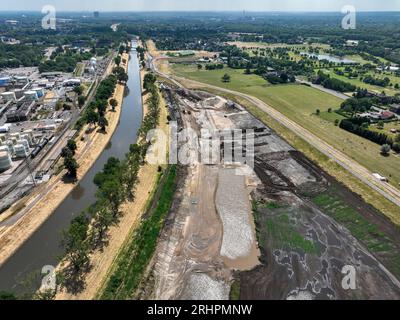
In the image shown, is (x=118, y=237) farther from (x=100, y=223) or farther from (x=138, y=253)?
(x=138, y=253)

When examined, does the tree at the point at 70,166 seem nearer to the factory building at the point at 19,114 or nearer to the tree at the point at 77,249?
the tree at the point at 77,249

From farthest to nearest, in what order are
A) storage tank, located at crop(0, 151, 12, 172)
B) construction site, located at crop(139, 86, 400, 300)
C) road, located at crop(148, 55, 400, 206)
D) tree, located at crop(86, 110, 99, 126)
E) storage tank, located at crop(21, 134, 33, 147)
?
1. tree, located at crop(86, 110, 99, 126)
2. storage tank, located at crop(21, 134, 33, 147)
3. storage tank, located at crop(0, 151, 12, 172)
4. road, located at crop(148, 55, 400, 206)
5. construction site, located at crop(139, 86, 400, 300)

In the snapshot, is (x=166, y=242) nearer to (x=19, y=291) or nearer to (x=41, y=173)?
(x=19, y=291)

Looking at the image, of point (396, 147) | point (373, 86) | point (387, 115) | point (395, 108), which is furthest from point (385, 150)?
point (373, 86)

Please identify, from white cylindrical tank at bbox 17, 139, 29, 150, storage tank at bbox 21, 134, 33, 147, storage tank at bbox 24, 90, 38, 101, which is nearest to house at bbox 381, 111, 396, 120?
white cylindrical tank at bbox 17, 139, 29, 150

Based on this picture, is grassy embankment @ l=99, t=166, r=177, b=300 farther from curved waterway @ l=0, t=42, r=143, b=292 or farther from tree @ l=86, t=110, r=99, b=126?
tree @ l=86, t=110, r=99, b=126

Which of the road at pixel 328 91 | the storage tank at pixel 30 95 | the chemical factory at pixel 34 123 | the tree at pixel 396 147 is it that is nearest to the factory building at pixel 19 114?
the chemical factory at pixel 34 123
